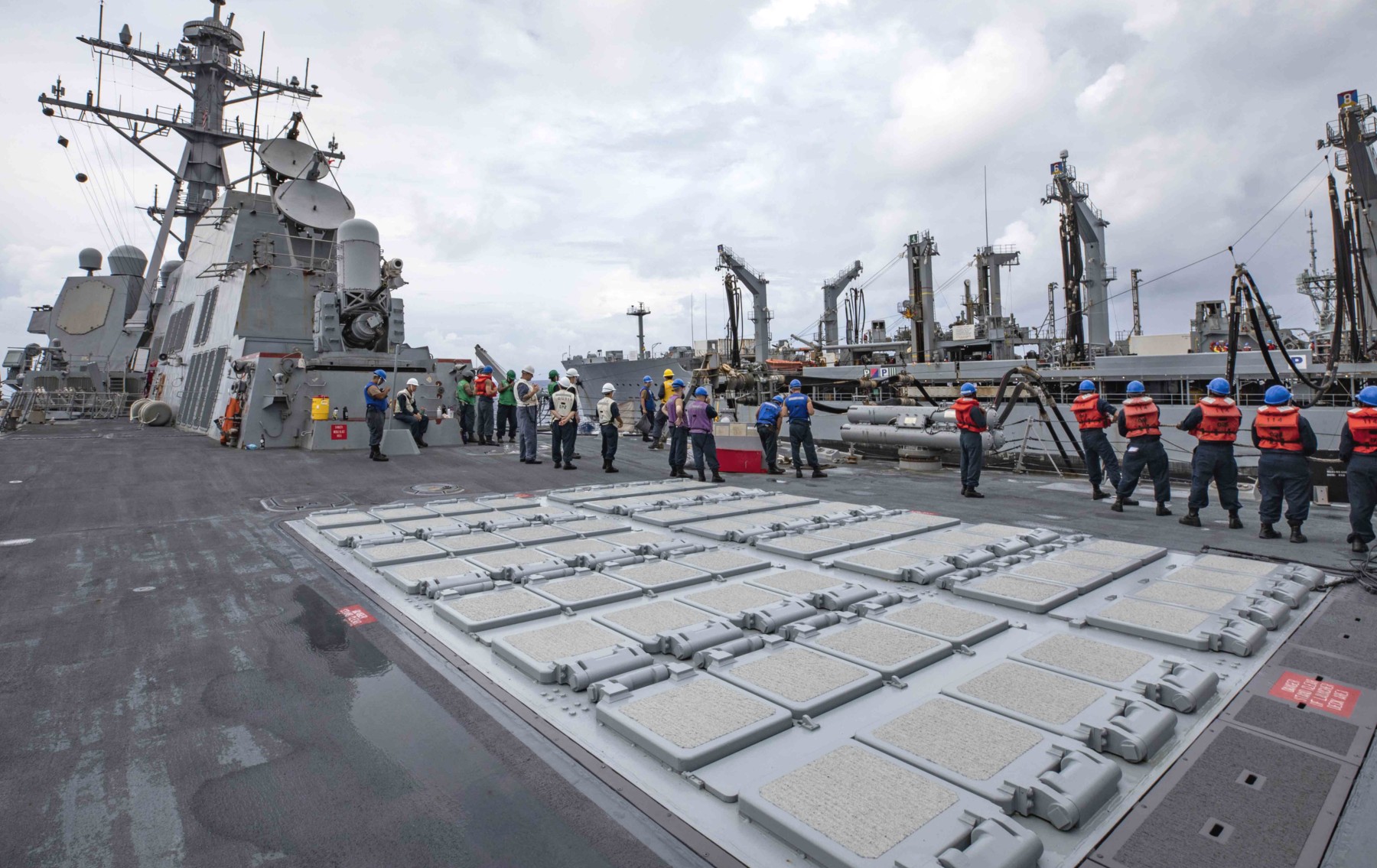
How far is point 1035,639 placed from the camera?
3.34 metres

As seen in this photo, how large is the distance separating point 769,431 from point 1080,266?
28399 millimetres

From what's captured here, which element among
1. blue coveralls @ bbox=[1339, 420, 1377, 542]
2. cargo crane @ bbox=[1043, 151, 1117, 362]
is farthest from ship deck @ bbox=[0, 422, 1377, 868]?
cargo crane @ bbox=[1043, 151, 1117, 362]

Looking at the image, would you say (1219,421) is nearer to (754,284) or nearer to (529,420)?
(529,420)

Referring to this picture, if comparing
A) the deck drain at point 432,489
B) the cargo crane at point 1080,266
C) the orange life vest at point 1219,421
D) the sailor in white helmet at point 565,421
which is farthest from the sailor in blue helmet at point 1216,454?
the cargo crane at point 1080,266

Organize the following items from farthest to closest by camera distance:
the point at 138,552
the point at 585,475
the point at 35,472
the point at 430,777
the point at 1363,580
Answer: the point at 585,475, the point at 35,472, the point at 138,552, the point at 1363,580, the point at 430,777

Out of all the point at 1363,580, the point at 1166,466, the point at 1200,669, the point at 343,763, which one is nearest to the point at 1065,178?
the point at 1166,466

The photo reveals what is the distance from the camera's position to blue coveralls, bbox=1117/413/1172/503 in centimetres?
703

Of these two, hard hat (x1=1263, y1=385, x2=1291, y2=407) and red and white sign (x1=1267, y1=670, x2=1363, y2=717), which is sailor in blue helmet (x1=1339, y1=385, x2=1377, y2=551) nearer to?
hard hat (x1=1263, y1=385, x2=1291, y2=407)

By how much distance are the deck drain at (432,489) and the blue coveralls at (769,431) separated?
4.66 metres

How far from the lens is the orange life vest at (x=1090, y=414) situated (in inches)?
308

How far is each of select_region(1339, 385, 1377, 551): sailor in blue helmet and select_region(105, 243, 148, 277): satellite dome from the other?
118ft

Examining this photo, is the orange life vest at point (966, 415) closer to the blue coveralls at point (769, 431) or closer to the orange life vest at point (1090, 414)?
the orange life vest at point (1090, 414)

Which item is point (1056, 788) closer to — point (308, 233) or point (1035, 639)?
point (1035, 639)

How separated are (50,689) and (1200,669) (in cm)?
464
